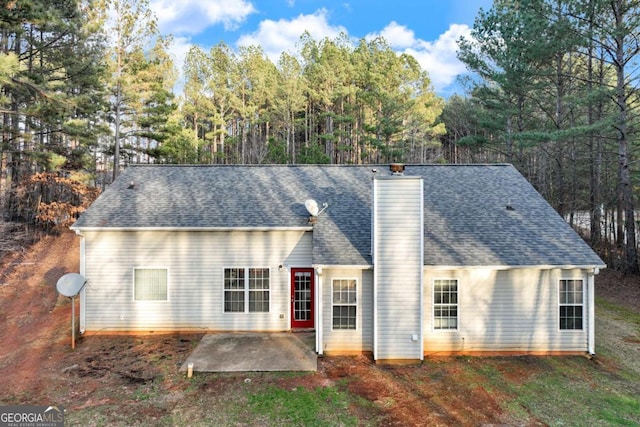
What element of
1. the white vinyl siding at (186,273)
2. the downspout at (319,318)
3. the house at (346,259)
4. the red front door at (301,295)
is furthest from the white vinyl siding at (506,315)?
the white vinyl siding at (186,273)

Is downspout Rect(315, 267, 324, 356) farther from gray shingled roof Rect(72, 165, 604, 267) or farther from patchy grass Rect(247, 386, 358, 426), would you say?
patchy grass Rect(247, 386, 358, 426)

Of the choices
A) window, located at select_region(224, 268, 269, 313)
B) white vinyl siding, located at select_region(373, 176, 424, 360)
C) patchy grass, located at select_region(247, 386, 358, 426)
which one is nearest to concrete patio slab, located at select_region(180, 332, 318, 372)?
window, located at select_region(224, 268, 269, 313)

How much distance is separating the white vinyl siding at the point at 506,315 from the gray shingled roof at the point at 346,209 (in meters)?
0.43

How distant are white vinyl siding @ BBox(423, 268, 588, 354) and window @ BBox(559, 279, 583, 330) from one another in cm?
13

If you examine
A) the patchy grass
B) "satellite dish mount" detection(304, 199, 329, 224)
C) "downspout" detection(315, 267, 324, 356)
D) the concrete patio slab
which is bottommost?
the patchy grass

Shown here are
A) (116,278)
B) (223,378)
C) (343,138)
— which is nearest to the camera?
(223,378)

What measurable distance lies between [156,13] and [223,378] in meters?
21.8

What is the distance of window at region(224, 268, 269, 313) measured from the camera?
1015 centimetres

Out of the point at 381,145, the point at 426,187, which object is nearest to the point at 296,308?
the point at 426,187

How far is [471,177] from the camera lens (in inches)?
→ 492

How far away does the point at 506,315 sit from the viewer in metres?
8.78

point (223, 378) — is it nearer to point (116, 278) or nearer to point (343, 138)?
point (116, 278)

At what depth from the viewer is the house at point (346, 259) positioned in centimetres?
844

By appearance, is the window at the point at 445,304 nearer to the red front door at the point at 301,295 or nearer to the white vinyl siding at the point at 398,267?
the white vinyl siding at the point at 398,267
